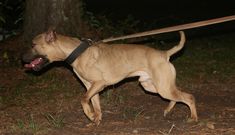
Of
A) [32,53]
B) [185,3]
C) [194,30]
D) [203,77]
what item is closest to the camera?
[32,53]

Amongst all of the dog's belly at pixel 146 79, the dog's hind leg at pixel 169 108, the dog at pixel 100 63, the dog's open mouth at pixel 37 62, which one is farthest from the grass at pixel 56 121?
the dog's hind leg at pixel 169 108

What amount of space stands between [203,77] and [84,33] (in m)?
2.75

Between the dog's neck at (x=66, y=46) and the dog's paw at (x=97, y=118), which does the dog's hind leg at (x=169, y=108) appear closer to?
the dog's paw at (x=97, y=118)

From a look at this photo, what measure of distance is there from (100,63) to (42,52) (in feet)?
2.92

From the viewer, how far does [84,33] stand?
10633 millimetres

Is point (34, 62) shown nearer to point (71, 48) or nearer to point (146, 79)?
point (71, 48)

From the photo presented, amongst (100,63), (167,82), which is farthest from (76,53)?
(167,82)

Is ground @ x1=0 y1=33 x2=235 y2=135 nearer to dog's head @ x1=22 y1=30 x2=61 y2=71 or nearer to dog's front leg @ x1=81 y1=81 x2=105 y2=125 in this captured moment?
dog's front leg @ x1=81 y1=81 x2=105 y2=125

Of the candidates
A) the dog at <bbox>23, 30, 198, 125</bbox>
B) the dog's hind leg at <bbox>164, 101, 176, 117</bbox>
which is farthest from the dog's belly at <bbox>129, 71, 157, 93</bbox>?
the dog's hind leg at <bbox>164, 101, 176, 117</bbox>

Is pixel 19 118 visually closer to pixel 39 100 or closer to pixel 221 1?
pixel 39 100

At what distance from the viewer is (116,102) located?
8617 mm

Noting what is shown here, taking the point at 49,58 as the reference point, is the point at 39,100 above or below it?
below

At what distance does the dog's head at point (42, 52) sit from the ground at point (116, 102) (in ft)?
2.77

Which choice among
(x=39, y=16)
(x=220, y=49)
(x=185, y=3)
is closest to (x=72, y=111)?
(x=39, y=16)
